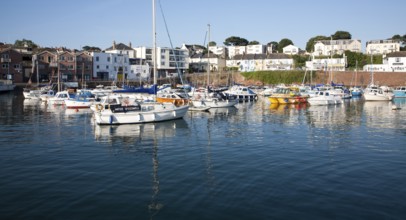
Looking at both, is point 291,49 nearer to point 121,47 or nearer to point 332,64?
point 332,64

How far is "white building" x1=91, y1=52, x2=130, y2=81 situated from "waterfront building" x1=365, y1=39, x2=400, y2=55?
99.5 metres

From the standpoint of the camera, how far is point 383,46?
156625 mm

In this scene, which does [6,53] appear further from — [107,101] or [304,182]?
[304,182]

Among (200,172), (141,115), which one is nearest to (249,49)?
(141,115)

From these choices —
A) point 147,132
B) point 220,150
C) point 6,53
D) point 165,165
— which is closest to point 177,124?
point 147,132

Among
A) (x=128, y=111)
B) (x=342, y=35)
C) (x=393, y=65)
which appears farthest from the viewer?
(x=342, y=35)

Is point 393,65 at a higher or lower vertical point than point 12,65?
higher

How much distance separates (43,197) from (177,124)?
73.4 feet

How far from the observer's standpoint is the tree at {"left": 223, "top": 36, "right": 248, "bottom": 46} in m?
194

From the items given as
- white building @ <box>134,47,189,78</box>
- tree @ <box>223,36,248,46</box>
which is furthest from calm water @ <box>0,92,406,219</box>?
tree @ <box>223,36,248,46</box>

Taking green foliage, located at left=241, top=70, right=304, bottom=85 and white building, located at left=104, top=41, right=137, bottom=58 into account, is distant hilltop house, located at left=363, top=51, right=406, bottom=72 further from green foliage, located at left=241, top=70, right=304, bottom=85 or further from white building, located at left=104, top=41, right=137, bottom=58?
white building, located at left=104, top=41, right=137, bottom=58

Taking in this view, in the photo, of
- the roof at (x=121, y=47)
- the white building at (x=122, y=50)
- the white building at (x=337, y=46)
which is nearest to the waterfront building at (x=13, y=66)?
the white building at (x=122, y=50)

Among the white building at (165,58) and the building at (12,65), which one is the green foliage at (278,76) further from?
the building at (12,65)

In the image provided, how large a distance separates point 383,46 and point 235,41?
6925 cm
